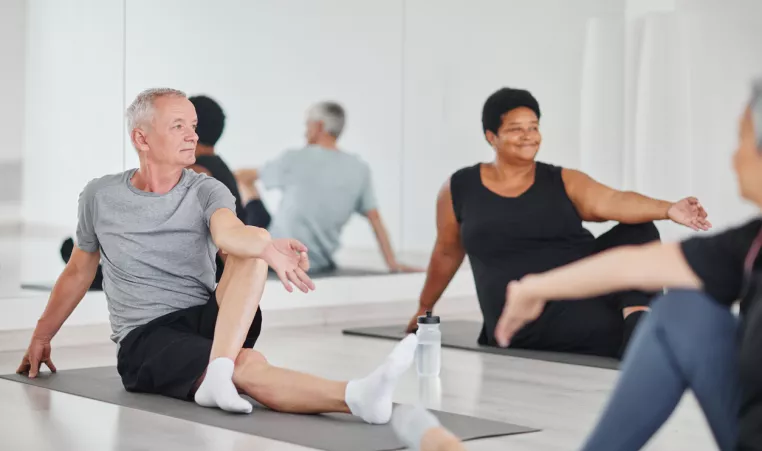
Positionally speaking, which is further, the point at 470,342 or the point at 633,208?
the point at 470,342

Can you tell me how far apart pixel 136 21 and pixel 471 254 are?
1.80m

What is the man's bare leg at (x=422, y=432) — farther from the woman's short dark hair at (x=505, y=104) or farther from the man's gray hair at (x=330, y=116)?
the man's gray hair at (x=330, y=116)

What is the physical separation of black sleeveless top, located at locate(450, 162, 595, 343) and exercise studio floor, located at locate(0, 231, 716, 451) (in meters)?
0.33

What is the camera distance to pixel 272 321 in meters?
5.58

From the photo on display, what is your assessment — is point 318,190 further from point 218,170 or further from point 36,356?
point 36,356

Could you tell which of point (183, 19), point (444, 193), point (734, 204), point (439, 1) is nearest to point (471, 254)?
point (444, 193)

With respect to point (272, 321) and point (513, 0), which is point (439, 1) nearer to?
point (513, 0)

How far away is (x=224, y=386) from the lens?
3029 mm

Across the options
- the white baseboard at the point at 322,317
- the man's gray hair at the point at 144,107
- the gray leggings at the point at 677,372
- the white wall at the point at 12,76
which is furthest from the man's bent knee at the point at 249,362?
the white wall at the point at 12,76

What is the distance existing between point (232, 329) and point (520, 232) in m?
1.64

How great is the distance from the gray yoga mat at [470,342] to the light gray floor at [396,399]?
7cm

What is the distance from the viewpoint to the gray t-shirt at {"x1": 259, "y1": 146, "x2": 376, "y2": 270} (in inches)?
225

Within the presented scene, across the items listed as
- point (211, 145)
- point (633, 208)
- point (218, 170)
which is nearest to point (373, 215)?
point (211, 145)

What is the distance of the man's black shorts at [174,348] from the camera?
126 inches
